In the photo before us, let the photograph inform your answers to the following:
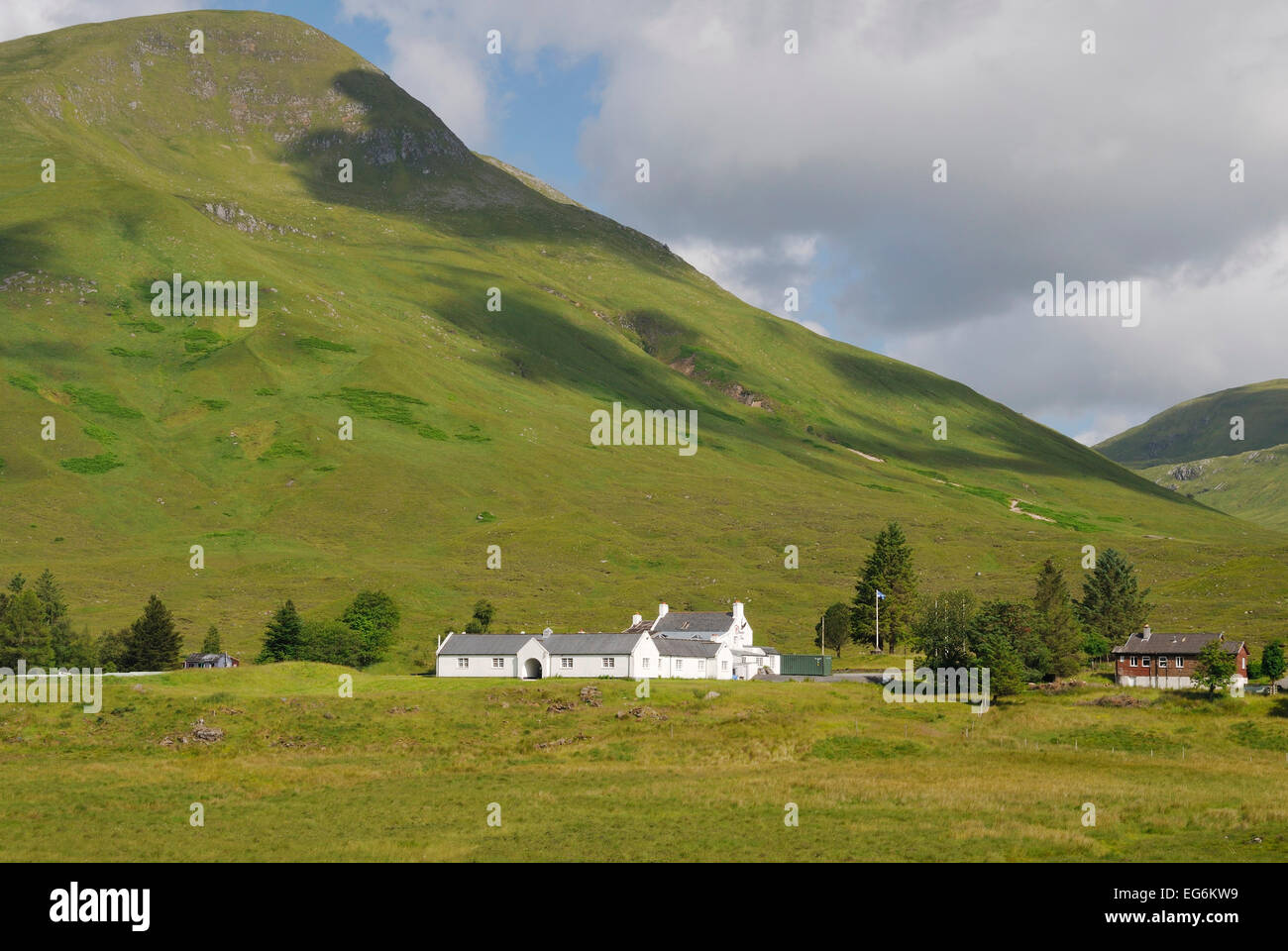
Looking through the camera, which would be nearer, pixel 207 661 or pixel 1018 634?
pixel 1018 634

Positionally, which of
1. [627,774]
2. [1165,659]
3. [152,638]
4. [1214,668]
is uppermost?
[152,638]

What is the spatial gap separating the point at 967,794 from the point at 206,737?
43844mm

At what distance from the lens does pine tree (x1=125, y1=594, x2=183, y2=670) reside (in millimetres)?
104688

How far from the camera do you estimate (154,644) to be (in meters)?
105

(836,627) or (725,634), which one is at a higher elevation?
(725,634)

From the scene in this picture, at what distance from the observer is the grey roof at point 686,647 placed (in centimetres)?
10412

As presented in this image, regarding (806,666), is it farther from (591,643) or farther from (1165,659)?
(1165,659)

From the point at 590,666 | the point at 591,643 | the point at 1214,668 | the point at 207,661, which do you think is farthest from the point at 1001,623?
the point at 207,661

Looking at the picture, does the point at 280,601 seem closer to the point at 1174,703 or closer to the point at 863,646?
the point at 863,646

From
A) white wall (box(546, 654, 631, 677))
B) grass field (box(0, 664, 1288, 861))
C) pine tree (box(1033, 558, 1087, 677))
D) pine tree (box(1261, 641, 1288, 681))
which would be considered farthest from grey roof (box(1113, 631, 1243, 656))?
white wall (box(546, 654, 631, 677))

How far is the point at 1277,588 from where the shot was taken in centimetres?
16112

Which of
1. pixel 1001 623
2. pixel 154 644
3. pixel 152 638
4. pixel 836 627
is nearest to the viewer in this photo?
pixel 1001 623

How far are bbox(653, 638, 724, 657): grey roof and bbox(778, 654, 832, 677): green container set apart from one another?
686cm

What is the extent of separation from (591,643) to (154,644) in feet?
133
